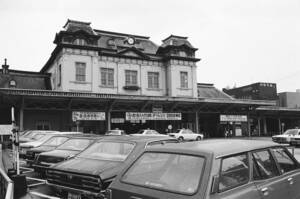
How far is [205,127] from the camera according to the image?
39.6 meters

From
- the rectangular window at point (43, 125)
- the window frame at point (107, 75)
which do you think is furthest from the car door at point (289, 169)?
the window frame at point (107, 75)

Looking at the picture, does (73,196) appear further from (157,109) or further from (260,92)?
(260,92)

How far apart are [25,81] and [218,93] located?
91.1 feet

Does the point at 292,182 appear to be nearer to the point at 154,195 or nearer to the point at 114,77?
the point at 154,195

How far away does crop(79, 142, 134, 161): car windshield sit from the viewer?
6109 millimetres

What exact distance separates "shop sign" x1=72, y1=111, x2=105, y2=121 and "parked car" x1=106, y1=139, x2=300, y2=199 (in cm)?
2361

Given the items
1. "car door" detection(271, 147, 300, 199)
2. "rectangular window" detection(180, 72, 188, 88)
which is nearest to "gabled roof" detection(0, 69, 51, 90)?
"rectangular window" detection(180, 72, 188, 88)

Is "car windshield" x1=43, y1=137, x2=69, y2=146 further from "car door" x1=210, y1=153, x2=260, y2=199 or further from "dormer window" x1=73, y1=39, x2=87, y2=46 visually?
"dormer window" x1=73, y1=39, x2=87, y2=46

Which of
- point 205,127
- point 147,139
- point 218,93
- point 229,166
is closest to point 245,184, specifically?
point 229,166

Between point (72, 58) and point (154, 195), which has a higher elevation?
point (72, 58)

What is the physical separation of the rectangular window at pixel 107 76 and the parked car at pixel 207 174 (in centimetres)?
3015

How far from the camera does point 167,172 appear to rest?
11.4 ft

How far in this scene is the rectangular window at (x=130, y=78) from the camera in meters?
34.9

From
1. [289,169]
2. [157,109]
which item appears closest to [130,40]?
[157,109]
